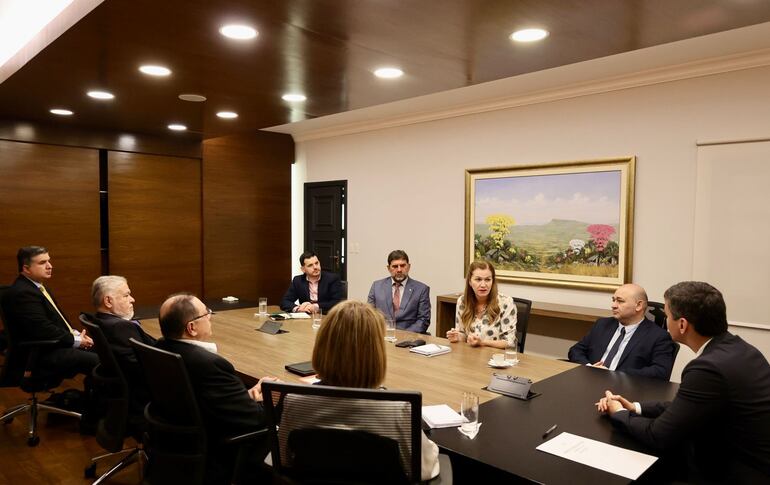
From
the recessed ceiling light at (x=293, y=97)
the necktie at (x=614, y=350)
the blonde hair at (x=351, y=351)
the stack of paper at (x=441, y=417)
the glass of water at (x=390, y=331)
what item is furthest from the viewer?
the recessed ceiling light at (x=293, y=97)

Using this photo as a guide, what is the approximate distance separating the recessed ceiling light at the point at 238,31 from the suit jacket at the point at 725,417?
2350 millimetres

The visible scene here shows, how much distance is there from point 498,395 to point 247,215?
17.9 feet

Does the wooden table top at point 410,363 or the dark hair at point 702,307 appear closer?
the dark hair at point 702,307

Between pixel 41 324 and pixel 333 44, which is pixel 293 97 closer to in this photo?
pixel 333 44

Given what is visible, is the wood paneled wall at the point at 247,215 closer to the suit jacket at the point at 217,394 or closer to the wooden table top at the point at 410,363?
the wooden table top at the point at 410,363

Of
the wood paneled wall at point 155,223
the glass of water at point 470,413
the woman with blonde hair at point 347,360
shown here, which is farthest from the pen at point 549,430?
the wood paneled wall at point 155,223

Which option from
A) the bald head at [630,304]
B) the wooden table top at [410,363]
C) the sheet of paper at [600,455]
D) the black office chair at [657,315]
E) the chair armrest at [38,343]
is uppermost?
the bald head at [630,304]

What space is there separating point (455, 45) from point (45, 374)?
11.2ft

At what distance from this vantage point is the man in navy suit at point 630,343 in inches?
110

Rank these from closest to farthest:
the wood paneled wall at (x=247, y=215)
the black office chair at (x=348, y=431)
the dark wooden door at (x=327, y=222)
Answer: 1. the black office chair at (x=348, y=431)
2. the wood paneled wall at (x=247, y=215)
3. the dark wooden door at (x=327, y=222)

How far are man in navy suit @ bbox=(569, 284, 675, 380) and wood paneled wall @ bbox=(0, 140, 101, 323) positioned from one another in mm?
5006

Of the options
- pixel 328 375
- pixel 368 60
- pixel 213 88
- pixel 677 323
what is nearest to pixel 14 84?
pixel 213 88

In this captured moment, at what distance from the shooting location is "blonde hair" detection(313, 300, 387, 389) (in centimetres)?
159

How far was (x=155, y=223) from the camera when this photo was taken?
6.12 meters
